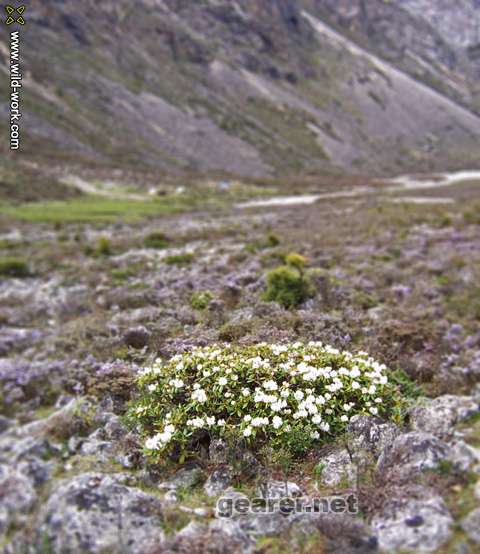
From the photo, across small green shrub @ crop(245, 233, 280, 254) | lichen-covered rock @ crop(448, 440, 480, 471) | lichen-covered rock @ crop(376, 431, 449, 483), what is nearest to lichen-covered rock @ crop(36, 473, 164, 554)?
lichen-covered rock @ crop(376, 431, 449, 483)

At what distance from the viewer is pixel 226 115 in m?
121

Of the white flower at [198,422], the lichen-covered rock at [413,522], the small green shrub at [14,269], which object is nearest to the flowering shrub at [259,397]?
the white flower at [198,422]

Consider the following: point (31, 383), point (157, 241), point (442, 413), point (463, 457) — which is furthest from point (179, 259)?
point (463, 457)

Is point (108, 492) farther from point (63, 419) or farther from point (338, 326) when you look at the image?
point (338, 326)

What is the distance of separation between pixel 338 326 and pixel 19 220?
3485cm

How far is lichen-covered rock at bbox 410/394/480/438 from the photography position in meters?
5.76

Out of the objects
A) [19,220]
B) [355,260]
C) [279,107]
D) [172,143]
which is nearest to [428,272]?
[355,260]

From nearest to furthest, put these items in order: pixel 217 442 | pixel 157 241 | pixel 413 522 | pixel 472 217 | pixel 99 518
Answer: pixel 413 522
pixel 99 518
pixel 217 442
pixel 157 241
pixel 472 217

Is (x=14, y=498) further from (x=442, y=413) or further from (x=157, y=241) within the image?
(x=157, y=241)

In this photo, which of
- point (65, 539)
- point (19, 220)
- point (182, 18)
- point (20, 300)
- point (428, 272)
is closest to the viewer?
point (65, 539)

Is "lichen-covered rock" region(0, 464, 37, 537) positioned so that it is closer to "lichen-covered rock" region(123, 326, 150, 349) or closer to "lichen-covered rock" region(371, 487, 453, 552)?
"lichen-covered rock" region(123, 326, 150, 349)

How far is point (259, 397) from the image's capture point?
5.24 meters

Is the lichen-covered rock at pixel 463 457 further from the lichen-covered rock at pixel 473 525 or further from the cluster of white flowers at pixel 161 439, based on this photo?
the cluster of white flowers at pixel 161 439

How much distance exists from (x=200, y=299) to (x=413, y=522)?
668cm
